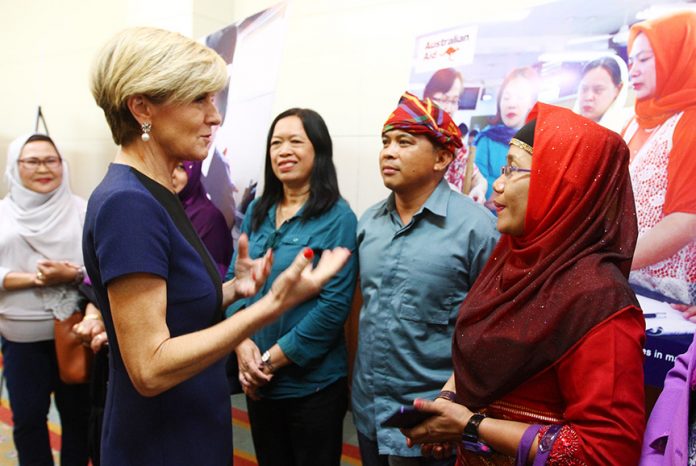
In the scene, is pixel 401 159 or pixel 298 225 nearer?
pixel 401 159

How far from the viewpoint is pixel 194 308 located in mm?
1003

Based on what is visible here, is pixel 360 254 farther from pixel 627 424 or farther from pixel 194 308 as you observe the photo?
pixel 627 424

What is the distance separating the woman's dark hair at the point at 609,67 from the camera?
4.62 ft

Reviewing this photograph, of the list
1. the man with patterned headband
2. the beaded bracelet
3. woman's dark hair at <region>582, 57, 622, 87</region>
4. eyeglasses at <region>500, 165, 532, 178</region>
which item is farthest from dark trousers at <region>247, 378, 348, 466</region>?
woman's dark hair at <region>582, 57, 622, 87</region>

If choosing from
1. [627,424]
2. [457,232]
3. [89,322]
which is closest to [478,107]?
[457,232]

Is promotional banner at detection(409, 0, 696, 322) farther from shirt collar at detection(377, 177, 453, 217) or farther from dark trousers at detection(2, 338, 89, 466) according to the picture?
dark trousers at detection(2, 338, 89, 466)

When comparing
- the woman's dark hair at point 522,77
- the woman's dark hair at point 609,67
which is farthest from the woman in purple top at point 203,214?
the woman's dark hair at point 609,67

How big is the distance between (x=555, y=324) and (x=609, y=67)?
872 millimetres

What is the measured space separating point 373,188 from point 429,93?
0.80m

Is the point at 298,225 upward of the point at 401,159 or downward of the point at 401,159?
downward

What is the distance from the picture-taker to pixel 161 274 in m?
0.90

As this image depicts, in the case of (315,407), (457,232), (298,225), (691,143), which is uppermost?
(691,143)

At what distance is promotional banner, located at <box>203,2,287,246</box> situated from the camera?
2074mm

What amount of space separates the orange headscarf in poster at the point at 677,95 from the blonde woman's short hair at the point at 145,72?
116 centimetres
